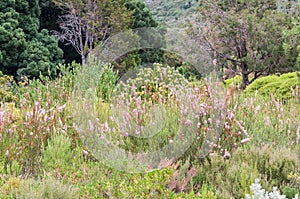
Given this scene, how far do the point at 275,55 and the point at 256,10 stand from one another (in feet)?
7.13

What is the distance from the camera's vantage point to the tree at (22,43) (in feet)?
56.6

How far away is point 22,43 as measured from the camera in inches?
698

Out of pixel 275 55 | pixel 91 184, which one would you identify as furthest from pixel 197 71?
pixel 91 184

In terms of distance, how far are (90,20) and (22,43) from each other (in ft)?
16.7

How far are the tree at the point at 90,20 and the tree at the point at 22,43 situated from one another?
226 centimetres

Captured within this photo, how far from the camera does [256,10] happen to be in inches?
598

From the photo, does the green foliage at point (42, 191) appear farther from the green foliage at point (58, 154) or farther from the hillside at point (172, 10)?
the hillside at point (172, 10)

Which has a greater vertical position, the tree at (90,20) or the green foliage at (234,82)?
the tree at (90,20)

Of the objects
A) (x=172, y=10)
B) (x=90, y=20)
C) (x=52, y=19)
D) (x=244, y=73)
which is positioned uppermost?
(x=172, y=10)

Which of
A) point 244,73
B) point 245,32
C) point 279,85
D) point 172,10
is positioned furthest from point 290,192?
point 172,10

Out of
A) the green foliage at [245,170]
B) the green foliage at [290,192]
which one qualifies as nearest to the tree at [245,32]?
the green foliage at [245,170]

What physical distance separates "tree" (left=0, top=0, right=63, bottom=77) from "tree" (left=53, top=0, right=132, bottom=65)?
2.26 metres

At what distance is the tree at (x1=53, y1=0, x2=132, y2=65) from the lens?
848 inches

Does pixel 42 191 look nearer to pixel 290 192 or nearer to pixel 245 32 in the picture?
pixel 290 192
